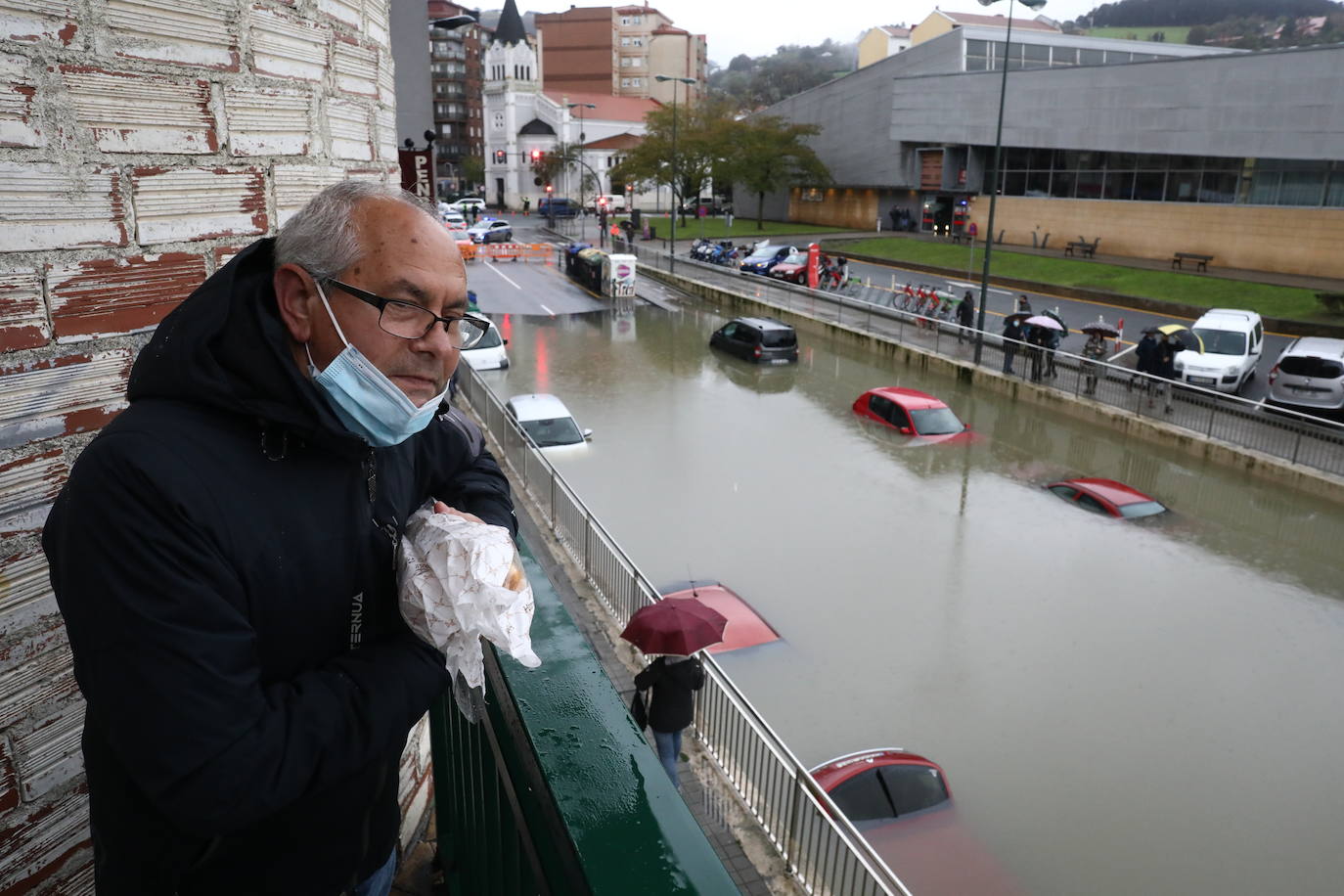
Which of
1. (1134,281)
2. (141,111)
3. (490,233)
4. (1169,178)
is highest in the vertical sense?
(1169,178)

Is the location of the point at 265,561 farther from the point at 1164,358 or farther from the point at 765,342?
the point at 765,342

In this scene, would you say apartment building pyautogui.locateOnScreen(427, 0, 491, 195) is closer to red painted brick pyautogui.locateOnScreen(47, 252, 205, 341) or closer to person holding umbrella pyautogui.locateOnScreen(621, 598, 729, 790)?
person holding umbrella pyautogui.locateOnScreen(621, 598, 729, 790)

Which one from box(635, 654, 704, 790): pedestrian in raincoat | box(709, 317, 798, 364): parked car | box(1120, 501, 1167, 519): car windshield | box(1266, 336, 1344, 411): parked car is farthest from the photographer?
box(709, 317, 798, 364): parked car

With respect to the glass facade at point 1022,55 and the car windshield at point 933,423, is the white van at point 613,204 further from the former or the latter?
the car windshield at point 933,423

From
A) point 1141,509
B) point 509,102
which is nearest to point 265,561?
point 1141,509

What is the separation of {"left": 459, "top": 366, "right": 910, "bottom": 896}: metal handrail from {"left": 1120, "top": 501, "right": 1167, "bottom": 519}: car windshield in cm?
947

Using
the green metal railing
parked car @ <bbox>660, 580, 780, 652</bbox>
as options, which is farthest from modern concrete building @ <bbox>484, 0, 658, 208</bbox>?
the green metal railing

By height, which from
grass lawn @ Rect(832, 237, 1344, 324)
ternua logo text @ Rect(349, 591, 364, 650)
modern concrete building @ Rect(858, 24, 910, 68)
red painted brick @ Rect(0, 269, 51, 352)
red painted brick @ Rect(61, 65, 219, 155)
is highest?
modern concrete building @ Rect(858, 24, 910, 68)

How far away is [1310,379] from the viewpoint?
19.0 m

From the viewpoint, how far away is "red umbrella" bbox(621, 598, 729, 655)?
7.81 meters

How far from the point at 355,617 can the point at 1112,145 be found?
4932 cm

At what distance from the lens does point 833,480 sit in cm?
1719

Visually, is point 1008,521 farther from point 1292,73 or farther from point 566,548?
point 1292,73

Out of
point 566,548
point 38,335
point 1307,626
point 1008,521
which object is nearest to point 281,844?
point 38,335
